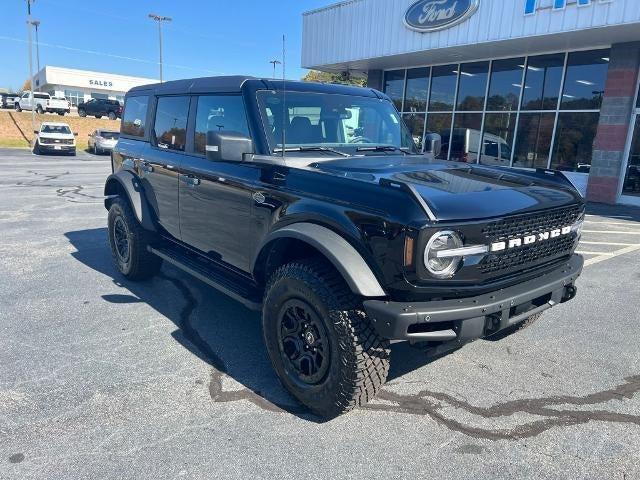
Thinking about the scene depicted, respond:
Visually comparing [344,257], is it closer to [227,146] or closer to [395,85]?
[227,146]

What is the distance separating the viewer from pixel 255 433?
107 inches

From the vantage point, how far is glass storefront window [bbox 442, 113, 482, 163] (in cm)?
1600

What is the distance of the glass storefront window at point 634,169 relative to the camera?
1258 centimetres

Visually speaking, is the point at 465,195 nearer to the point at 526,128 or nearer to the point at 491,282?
the point at 491,282

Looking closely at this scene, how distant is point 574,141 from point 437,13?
536 cm

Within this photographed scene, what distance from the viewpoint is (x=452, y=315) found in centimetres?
249

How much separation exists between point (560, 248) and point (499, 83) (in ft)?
44.3

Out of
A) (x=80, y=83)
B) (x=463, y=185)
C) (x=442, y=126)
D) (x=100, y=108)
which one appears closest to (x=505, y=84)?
(x=442, y=126)

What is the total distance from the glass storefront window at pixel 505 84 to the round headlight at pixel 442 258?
13.9 meters

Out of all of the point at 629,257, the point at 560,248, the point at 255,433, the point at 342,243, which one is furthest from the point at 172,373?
the point at 629,257

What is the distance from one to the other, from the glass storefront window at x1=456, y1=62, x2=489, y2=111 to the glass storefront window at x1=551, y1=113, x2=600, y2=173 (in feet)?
9.22

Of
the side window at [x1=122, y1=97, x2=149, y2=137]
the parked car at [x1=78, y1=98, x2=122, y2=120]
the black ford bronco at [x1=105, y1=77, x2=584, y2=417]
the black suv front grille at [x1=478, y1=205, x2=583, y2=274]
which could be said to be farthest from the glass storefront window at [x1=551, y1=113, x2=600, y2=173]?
the parked car at [x1=78, y1=98, x2=122, y2=120]

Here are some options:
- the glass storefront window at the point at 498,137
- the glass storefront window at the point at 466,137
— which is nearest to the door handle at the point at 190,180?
the glass storefront window at the point at 498,137

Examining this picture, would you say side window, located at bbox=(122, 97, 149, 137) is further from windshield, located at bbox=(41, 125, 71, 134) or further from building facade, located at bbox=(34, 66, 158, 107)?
building facade, located at bbox=(34, 66, 158, 107)
